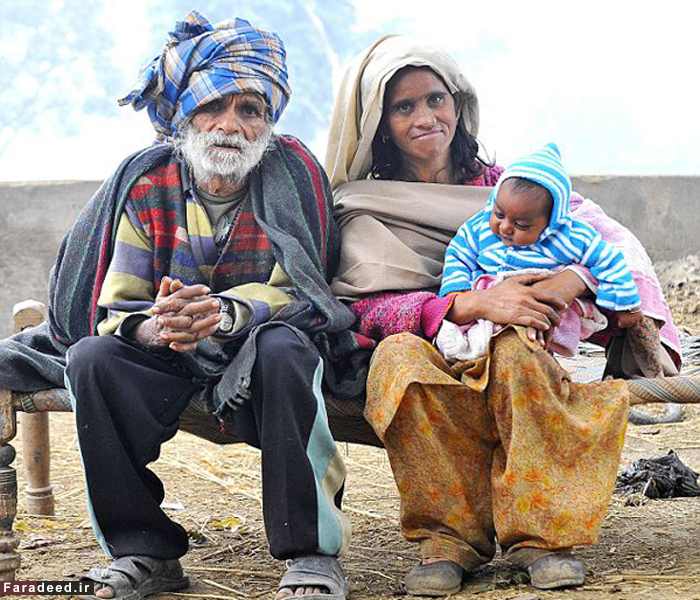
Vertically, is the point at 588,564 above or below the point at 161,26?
below

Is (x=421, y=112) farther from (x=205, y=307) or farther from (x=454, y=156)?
(x=205, y=307)

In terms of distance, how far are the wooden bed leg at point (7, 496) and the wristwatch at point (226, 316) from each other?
2.53ft

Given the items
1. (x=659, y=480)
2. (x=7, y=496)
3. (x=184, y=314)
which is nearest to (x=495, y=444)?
(x=184, y=314)

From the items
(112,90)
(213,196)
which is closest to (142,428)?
A: (213,196)

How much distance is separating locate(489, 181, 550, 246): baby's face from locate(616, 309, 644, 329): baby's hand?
1.27 feet

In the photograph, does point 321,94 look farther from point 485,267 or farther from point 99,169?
point 485,267

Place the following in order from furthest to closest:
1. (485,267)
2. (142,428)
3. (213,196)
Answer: (213,196) → (485,267) → (142,428)

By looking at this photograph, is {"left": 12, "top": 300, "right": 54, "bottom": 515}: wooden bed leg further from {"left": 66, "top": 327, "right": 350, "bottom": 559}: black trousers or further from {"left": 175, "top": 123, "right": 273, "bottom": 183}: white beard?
{"left": 66, "top": 327, "right": 350, "bottom": 559}: black trousers

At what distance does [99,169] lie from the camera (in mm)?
11953

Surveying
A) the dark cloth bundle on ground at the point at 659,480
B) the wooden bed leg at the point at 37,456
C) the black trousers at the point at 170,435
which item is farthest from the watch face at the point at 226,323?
the dark cloth bundle on ground at the point at 659,480

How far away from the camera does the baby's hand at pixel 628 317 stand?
11.3 ft

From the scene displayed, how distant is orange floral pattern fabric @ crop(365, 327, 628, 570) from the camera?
3.10 metres

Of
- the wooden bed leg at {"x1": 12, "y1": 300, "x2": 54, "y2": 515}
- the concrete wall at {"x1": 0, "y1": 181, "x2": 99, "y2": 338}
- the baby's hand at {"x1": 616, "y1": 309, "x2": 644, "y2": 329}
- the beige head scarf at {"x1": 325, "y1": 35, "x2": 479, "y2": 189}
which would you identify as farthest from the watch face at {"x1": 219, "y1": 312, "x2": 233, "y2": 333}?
the concrete wall at {"x1": 0, "y1": 181, "x2": 99, "y2": 338}

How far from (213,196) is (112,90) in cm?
963
